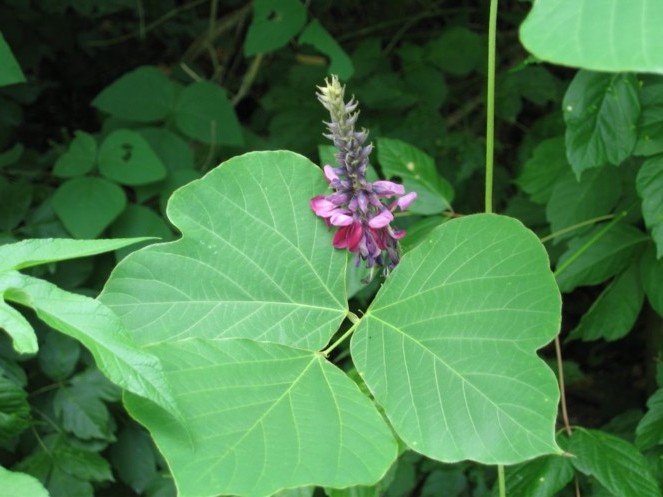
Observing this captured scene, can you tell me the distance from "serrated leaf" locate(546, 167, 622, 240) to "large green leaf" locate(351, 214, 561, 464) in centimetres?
87

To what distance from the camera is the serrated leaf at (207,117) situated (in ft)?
9.15

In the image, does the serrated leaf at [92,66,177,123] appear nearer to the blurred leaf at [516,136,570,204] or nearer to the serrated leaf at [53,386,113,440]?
the serrated leaf at [53,386,113,440]

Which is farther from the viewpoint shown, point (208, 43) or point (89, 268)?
point (208, 43)

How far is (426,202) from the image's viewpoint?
179cm

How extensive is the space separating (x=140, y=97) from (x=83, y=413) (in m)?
1.11

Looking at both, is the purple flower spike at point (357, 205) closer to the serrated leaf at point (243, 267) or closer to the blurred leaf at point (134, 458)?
the serrated leaf at point (243, 267)

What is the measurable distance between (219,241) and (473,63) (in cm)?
208

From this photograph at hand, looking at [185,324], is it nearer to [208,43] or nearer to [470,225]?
[470,225]

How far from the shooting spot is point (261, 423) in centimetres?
107

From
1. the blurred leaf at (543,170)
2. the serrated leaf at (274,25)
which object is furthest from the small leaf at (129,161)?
the blurred leaf at (543,170)

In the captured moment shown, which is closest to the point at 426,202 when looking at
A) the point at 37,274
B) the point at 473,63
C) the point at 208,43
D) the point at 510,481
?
the point at 510,481

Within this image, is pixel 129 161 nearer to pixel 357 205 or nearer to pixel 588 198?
pixel 588 198

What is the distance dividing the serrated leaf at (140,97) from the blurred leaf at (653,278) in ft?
5.26

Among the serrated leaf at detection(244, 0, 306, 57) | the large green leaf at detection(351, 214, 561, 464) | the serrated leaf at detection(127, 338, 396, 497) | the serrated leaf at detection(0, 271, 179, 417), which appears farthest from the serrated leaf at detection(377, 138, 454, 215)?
the serrated leaf at detection(0, 271, 179, 417)
